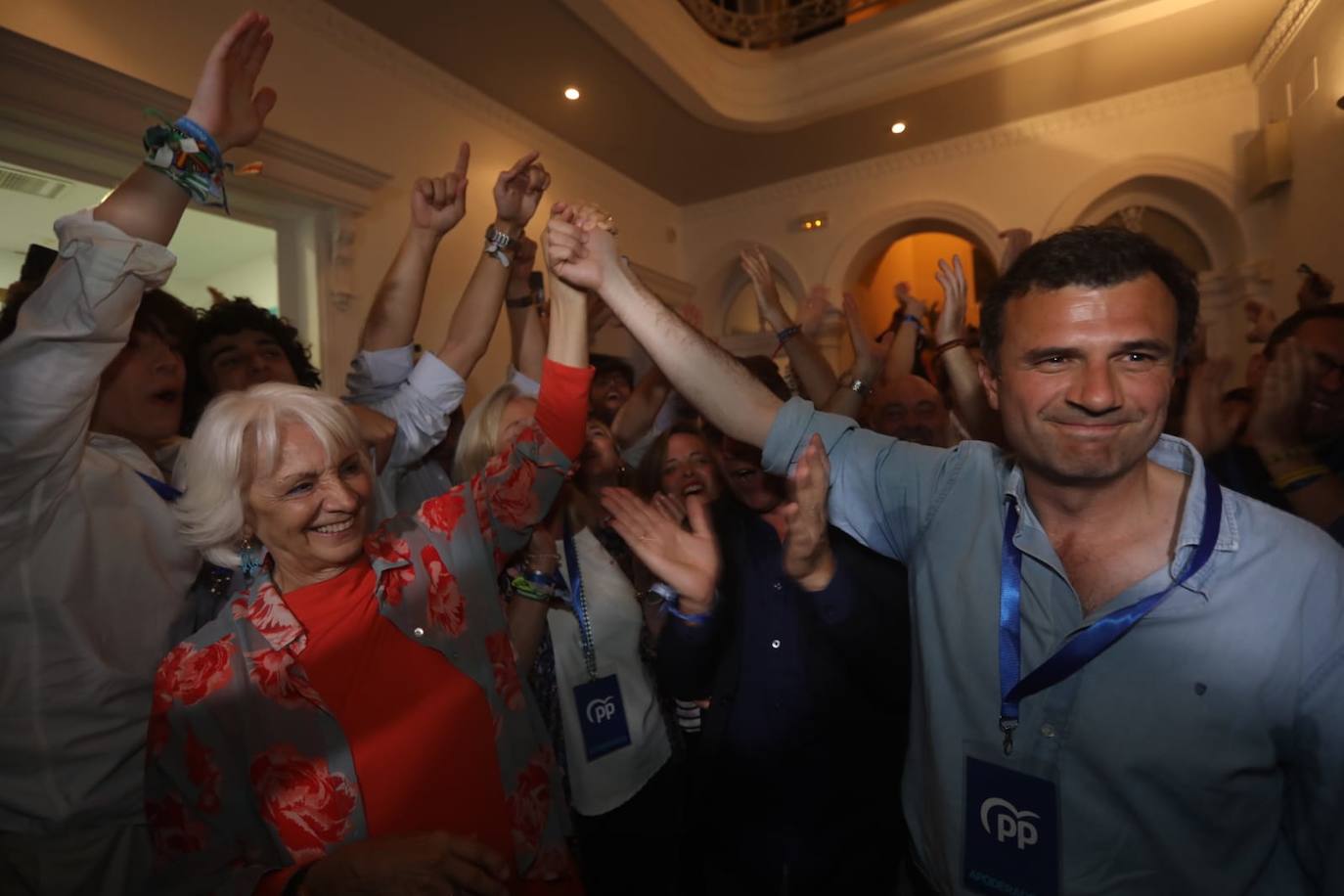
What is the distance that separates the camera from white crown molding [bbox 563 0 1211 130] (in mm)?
4441

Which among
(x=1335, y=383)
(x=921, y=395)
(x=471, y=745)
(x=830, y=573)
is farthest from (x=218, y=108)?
(x=1335, y=383)

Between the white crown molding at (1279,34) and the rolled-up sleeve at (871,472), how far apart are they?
5.08 meters

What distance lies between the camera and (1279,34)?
4520mm

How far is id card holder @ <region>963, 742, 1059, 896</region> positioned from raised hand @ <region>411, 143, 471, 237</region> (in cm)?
193

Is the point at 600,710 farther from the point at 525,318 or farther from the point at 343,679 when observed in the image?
the point at 525,318

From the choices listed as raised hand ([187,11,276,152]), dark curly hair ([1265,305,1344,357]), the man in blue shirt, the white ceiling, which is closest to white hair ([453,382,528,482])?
raised hand ([187,11,276,152])

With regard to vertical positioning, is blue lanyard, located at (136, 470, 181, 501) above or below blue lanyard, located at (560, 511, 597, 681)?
above

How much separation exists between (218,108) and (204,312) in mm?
1265

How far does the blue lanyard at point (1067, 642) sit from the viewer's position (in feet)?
3.34

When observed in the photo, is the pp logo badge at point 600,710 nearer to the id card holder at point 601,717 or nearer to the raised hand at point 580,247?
the id card holder at point 601,717

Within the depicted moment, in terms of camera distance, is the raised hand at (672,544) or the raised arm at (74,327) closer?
the raised arm at (74,327)

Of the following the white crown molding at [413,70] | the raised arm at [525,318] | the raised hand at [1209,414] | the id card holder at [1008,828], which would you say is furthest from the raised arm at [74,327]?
the white crown molding at [413,70]

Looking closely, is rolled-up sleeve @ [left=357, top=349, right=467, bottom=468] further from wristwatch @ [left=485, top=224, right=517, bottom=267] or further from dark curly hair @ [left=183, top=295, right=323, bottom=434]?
dark curly hair @ [left=183, top=295, right=323, bottom=434]

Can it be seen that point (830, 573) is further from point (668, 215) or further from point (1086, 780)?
point (668, 215)
